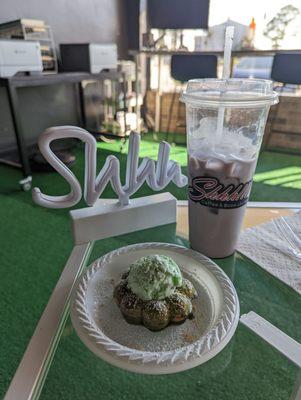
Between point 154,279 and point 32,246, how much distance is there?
1.16m

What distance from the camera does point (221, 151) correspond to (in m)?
0.60

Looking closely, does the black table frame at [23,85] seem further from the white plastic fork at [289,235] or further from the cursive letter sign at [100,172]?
the white plastic fork at [289,235]

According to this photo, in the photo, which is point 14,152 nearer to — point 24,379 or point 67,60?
point 67,60

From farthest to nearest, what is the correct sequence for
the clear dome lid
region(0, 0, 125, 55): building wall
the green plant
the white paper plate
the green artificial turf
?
the green plant, region(0, 0, 125, 55): building wall, the green artificial turf, the clear dome lid, the white paper plate

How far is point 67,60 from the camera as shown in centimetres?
267

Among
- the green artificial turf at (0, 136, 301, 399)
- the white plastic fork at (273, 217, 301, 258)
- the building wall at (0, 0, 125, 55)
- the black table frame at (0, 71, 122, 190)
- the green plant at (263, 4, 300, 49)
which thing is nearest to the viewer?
the white plastic fork at (273, 217, 301, 258)

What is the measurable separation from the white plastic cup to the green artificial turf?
0.77 ft

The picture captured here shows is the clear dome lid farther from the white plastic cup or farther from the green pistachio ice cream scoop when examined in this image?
Result: the green pistachio ice cream scoop

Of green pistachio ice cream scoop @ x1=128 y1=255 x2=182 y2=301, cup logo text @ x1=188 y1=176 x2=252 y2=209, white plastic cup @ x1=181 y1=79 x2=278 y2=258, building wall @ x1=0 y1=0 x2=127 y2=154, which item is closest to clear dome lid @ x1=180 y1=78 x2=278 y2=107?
white plastic cup @ x1=181 y1=79 x2=278 y2=258

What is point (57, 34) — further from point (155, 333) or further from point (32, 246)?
point (155, 333)

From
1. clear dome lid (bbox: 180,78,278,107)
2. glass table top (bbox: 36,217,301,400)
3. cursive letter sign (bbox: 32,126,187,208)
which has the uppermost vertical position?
clear dome lid (bbox: 180,78,278,107)

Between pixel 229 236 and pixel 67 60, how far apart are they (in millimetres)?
2573

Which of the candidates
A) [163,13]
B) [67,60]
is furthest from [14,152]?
[163,13]

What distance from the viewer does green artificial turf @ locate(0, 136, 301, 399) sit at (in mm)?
973
